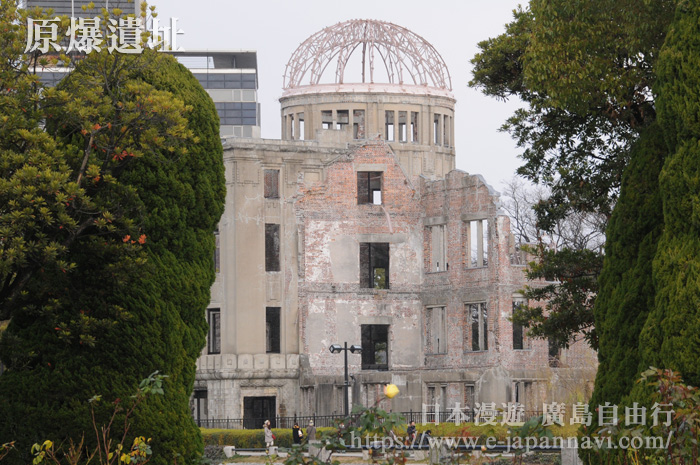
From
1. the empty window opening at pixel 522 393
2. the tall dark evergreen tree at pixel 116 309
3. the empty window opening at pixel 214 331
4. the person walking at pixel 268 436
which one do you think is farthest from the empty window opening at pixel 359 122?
the tall dark evergreen tree at pixel 116 309

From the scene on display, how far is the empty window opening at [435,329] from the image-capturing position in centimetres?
4319

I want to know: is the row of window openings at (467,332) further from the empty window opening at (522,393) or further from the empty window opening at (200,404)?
the empty window opening at (200,404)

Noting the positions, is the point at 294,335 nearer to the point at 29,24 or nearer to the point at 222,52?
the point at 29,24

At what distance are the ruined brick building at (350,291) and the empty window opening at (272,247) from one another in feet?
0.17

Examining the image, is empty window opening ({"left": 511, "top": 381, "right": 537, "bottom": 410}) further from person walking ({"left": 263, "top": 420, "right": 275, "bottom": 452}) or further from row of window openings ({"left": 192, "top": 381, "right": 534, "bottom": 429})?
person walking ({"left": 263, "top": 420, "right": 275, "bottom": 452})

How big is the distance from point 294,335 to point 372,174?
287 inches

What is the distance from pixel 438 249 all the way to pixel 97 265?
2889 cm

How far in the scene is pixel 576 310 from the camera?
2134cm

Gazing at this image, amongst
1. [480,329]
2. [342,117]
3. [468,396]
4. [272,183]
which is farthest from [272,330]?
[342,117]

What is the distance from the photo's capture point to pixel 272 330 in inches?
1713

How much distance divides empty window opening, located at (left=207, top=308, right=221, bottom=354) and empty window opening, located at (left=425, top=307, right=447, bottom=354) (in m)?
7.67

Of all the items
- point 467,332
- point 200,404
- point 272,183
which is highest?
point 272,183

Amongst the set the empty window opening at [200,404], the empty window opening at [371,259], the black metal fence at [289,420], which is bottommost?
the black metal fence at [289,420]

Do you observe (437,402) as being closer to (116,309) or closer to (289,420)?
(289,420)
